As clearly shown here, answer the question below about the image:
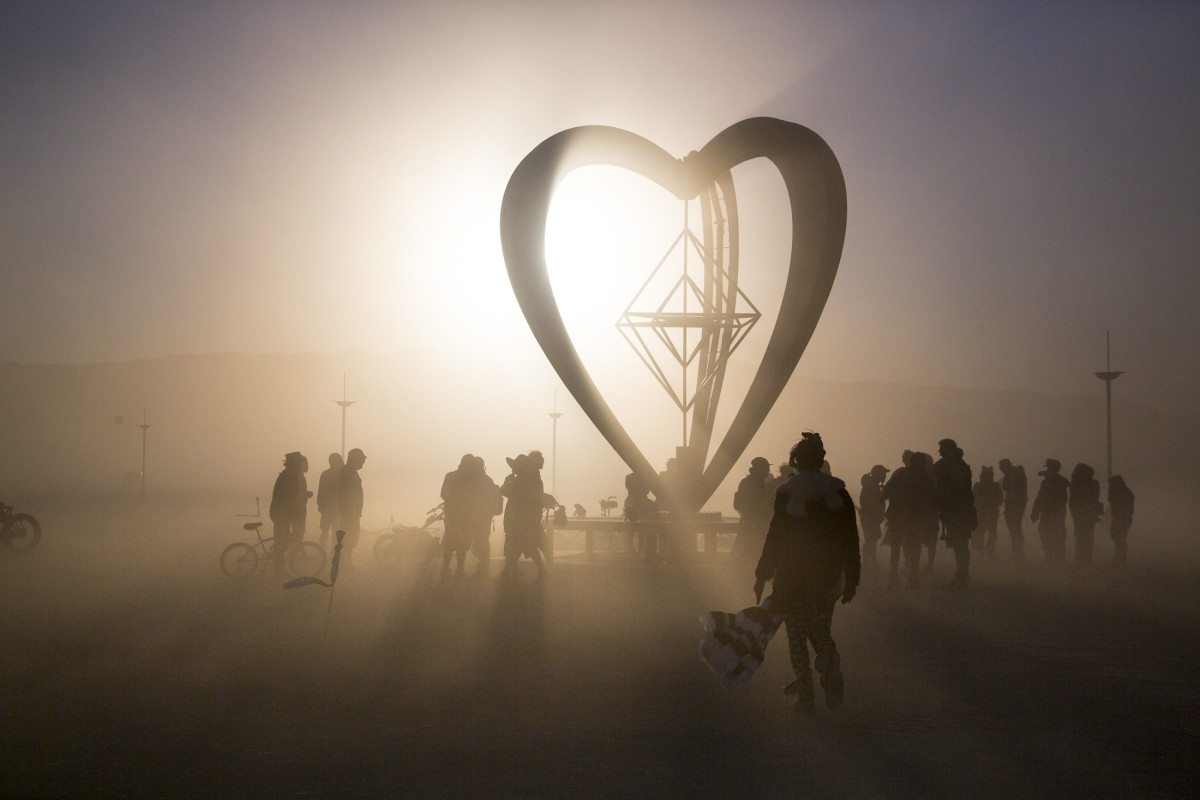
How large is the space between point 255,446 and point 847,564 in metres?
167

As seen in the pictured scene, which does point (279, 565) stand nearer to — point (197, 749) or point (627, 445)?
point (627, 445)

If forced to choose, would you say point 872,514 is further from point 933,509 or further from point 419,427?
point 419,427

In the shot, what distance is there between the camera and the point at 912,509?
1277 centimetres

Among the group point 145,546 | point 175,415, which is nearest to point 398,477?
point 175,415

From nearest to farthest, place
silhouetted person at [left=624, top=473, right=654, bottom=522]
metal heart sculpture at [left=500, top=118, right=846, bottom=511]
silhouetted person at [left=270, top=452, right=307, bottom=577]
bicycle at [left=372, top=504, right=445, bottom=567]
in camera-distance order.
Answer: silhouetted person at [left=270, top=452, right=307, bottom=577], metal heart sculpture at [left=500, top=118, right=846, bottom=511], bicycle at [left=372, top=504, right=445, bottom=567], silhouetted person at [left=624, top=473, right=654, bottom=522]

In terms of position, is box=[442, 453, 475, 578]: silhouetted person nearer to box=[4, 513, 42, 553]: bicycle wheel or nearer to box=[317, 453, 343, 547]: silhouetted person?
box=[317, 453, 343, 547]: silhouetted person

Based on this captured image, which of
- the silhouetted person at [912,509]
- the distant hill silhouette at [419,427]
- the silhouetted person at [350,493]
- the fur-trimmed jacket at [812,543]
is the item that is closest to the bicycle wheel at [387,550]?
the silhouetted person at [350,493]

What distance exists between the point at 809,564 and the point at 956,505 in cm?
672

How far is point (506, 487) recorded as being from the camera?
1355 centimetres

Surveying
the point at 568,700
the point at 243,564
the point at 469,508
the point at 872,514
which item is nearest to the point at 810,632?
the point at 568,700

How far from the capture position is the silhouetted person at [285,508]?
13.7 meters

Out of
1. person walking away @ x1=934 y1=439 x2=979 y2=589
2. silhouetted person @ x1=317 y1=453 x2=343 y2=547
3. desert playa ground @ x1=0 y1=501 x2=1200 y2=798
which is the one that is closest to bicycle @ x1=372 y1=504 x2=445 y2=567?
silhouetted person @ x1=317 y1=453 x2=343 y2=547

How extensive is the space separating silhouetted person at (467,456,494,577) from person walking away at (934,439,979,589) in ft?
18.4

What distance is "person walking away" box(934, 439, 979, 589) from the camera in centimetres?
1217
